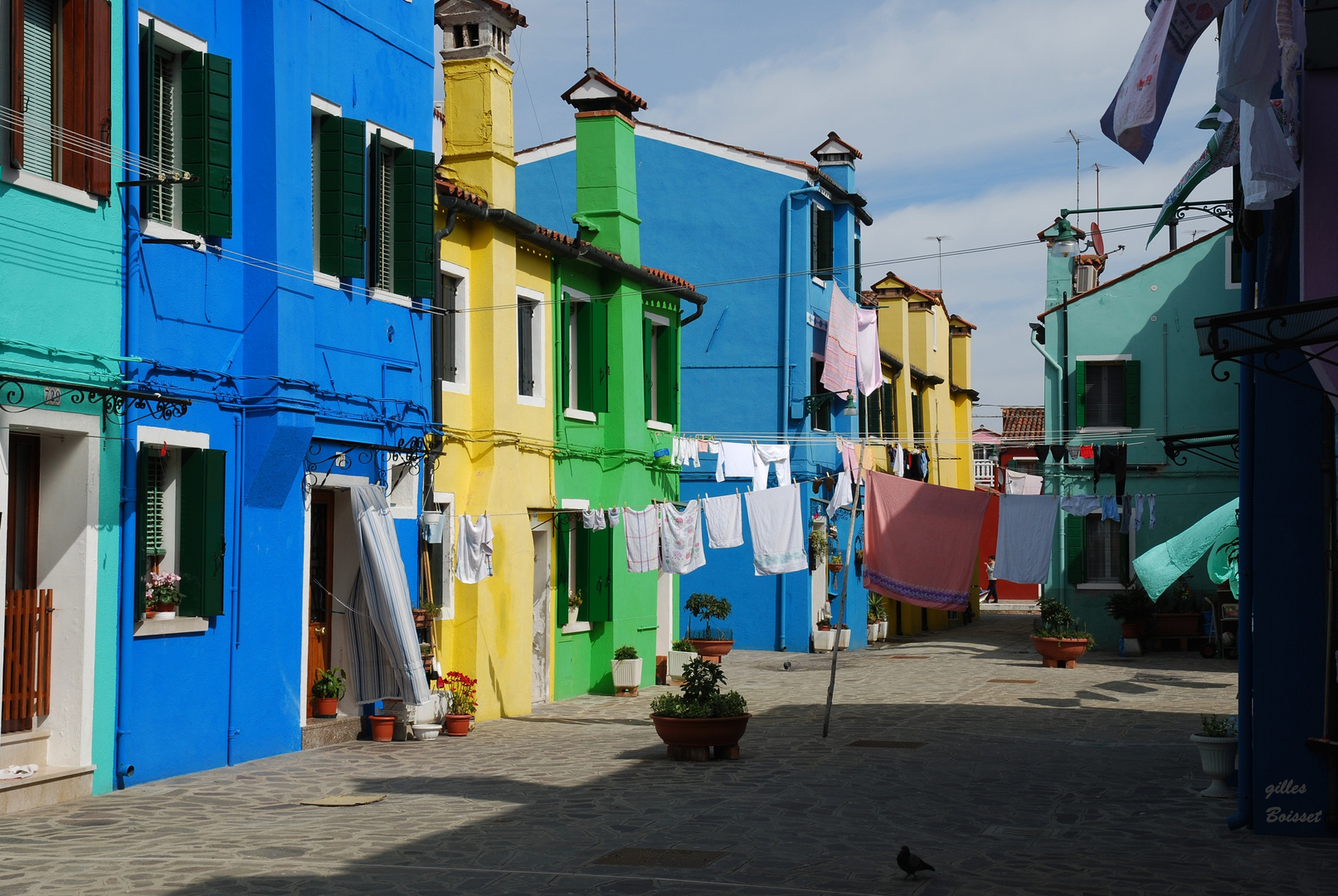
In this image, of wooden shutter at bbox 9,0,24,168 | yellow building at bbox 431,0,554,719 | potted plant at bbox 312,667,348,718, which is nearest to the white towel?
yellow building at bbox 431,0,554,719

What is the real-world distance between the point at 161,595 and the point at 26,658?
1.44 metres

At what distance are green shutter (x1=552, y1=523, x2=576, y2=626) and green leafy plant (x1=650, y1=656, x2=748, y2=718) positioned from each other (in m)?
5.91

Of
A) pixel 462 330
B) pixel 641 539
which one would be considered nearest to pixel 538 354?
pixel 462 330

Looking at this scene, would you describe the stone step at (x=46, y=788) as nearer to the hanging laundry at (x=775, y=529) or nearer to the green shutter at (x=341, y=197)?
the green shutter at (x=341, y=197)

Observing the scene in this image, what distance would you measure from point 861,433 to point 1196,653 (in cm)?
956

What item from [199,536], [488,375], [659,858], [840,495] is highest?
[488,375]

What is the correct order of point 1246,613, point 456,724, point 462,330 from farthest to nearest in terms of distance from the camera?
point 462,330
point 456,724
point 1246,613

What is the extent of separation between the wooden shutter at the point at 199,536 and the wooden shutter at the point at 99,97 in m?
2.52

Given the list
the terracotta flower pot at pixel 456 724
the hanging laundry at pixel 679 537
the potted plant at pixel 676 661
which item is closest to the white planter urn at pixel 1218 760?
the terracotta flower pot at pixel 456 724

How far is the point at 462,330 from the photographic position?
17.4 m

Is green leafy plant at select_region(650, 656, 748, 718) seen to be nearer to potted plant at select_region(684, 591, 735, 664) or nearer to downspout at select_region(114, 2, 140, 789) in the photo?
downspout at select_region(114, 2, 140, 789)

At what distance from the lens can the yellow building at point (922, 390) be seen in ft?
121

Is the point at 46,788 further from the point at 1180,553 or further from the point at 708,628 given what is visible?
A: the point at 1180,553

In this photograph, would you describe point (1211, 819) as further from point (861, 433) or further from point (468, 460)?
point (861, 433)
